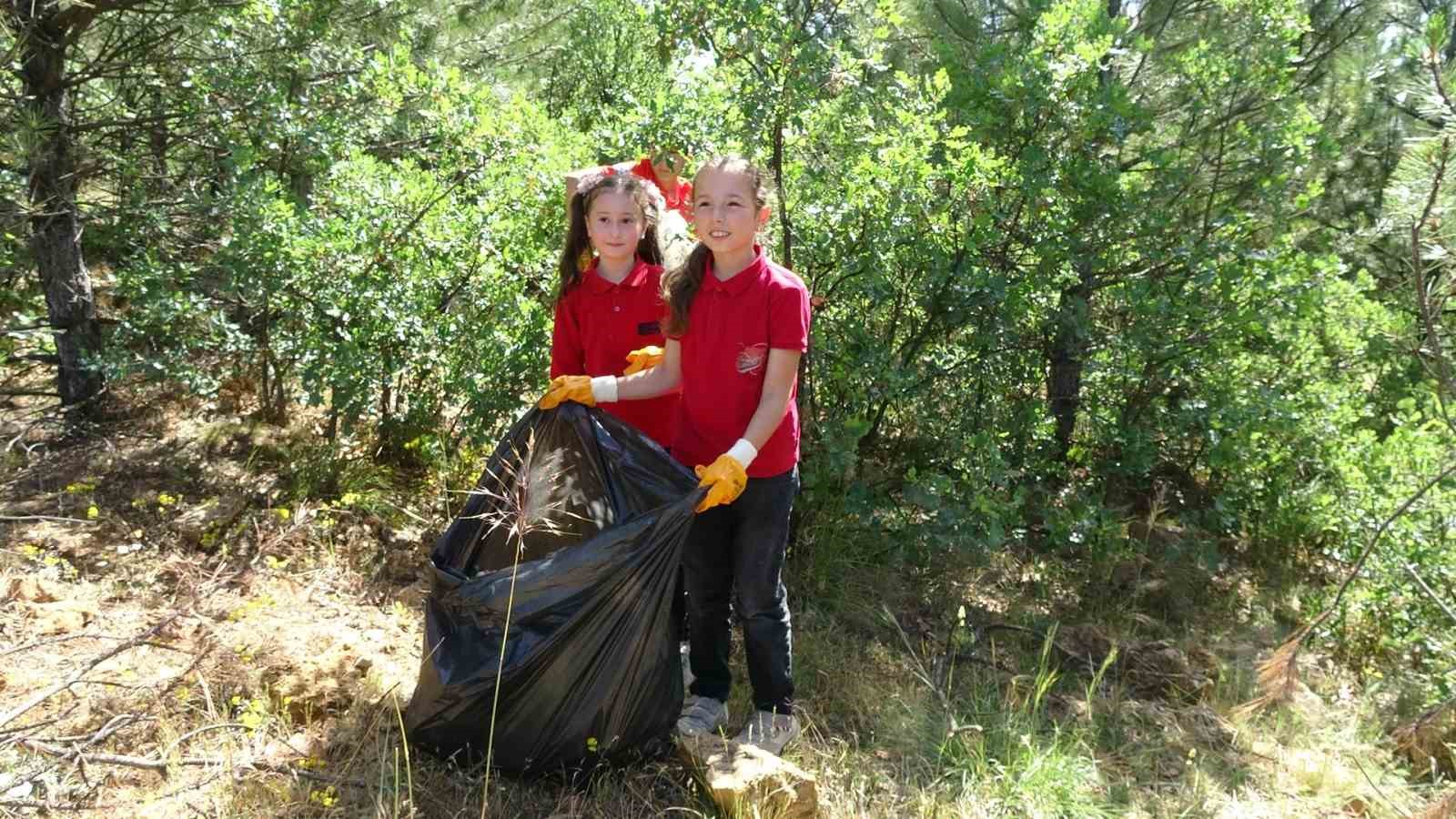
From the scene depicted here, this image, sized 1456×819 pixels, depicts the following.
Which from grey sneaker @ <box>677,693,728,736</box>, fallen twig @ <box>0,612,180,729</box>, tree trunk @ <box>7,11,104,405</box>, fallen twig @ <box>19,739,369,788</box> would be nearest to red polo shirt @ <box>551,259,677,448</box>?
grey sneaker @ <box>677,693,728,736</box>

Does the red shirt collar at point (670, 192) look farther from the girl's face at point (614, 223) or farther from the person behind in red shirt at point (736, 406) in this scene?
the person behind in red shirt at point (736, 406)

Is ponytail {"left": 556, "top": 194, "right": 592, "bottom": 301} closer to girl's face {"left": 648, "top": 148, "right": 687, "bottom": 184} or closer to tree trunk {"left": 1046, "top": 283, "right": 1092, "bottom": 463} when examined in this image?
girl's face {"left": 648, "top": 148, "right": 687, "bottom": 184}

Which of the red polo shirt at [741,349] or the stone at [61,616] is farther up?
the red polo shirt at [741,349]

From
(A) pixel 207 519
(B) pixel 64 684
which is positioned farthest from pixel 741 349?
(A) pixel 207 519

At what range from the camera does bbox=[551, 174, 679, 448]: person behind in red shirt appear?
2.54 meters

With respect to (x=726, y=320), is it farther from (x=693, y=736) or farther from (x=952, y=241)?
(x=952, y=241)

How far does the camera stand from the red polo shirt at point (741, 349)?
2.28 meters

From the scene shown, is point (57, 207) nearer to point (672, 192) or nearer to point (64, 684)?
point (64, 684)

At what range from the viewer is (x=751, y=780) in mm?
2180

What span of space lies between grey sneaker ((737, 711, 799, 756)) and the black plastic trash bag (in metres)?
0.23

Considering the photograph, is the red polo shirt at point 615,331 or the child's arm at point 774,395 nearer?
the child's arm at point 774,395

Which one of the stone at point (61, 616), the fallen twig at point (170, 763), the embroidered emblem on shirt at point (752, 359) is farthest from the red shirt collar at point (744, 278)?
the stone at point (61, 616)

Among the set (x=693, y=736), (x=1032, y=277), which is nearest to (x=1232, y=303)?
(x=1032, y=277)

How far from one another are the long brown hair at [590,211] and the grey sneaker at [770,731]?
1273 millimetres
